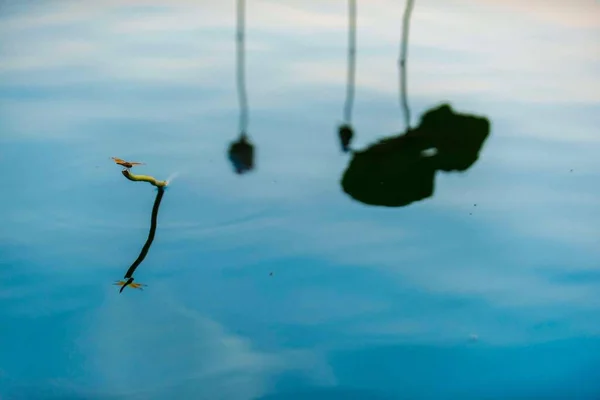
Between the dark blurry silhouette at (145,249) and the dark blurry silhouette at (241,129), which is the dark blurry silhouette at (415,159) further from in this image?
the dark blurry silhouette at (145,249)

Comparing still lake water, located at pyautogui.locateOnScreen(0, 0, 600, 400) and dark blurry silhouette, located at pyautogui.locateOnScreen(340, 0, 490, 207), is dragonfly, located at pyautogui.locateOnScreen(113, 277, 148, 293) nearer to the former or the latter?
still lake water, located at pyautogui.locateOnScreen(0, 0, 600, 400)

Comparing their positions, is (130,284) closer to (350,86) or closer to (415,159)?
(415,159)

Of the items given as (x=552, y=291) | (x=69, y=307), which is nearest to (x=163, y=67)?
(x=69, y=307)

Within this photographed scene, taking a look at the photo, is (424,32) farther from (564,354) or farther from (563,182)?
(564,354)

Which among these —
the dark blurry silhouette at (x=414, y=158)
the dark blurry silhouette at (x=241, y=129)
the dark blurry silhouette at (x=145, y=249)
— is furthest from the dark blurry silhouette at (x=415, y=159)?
the dark blurry silhouette at (x=145, y=249)

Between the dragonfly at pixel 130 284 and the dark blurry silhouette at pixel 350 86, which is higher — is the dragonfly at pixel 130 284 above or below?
below

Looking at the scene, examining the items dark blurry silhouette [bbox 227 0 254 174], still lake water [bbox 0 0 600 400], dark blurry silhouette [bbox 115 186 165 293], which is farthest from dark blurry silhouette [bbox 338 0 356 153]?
dark blurry silhouette [bbox 115 186 165 293]
